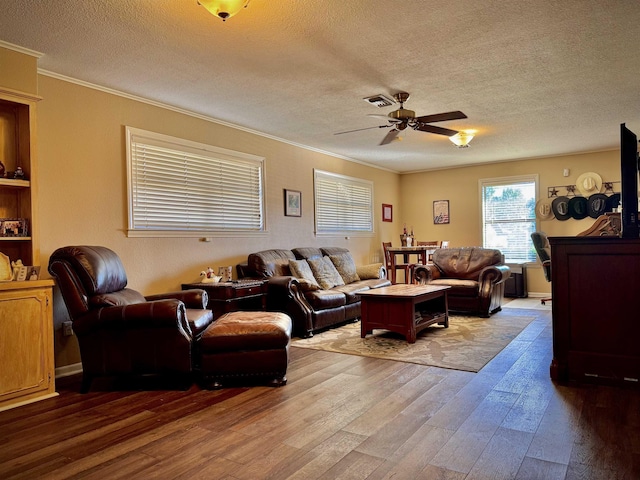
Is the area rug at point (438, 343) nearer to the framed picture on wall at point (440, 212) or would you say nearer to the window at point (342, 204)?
the window at point (342, 204)

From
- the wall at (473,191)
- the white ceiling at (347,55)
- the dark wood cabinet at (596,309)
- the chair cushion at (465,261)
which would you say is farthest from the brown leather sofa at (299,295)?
the wall at (473,191)

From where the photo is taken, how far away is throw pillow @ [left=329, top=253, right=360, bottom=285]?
634cm

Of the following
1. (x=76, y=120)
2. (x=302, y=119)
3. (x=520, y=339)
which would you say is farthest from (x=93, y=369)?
(x=520, y=339)

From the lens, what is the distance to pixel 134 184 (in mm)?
4367

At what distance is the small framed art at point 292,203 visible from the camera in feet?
20.7

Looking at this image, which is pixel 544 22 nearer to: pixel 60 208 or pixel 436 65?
pixel 436 65

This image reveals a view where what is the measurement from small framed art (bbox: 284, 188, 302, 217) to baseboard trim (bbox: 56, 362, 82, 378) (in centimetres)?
332

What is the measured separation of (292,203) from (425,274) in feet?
7.46

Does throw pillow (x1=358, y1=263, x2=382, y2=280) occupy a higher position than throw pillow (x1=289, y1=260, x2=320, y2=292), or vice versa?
throw pillow (x1=289, y1=260, x2=320, y2=292)

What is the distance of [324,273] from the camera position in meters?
5.89

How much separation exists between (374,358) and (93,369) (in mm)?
2278

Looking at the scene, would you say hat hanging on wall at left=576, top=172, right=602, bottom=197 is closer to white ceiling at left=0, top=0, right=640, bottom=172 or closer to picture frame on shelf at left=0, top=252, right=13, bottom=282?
white ceiling at left=0, top=0, right=640, bottom=172

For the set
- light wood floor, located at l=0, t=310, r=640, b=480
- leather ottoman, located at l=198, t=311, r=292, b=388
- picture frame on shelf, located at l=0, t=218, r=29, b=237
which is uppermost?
picture frame on shelf, located at l=0, t=218, r=29, b=237

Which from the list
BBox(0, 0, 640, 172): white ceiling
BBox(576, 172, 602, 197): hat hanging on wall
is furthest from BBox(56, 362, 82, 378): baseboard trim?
BBox(576, 172, 602, 197): hat hanging on wall
